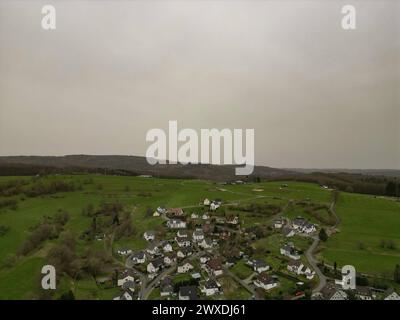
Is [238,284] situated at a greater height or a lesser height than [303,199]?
lesser

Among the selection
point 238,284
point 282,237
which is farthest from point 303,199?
point 238,284

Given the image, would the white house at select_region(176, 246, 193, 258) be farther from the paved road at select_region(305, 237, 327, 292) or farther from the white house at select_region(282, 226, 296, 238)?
the paved road at select_region(305, 237, 327, 292)

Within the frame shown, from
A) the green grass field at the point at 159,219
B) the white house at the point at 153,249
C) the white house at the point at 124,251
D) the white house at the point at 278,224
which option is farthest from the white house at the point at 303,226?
the white house at the point at 124,251

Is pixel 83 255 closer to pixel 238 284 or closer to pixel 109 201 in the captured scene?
pixel 238 284

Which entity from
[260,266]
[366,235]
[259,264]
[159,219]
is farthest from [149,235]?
[366,235]

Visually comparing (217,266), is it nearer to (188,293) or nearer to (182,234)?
(188,293)

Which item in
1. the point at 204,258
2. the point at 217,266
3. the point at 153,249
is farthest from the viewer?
the point at 153,249

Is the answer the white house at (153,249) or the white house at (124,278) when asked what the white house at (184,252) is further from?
the white house at (124,278)
